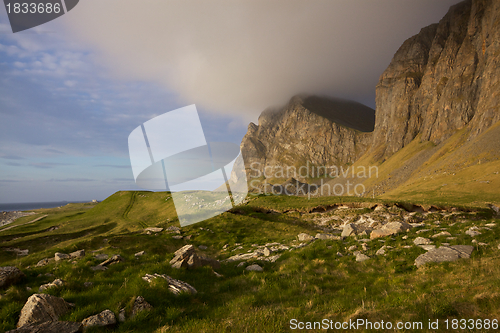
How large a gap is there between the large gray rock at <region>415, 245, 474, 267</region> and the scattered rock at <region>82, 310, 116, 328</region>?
45.4 ft

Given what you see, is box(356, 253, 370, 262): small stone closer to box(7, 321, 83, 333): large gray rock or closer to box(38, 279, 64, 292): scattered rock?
box(7, 321, 83, 333): large gray rock

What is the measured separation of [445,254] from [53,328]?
55.4ft

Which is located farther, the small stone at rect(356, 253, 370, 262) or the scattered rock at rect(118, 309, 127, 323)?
the small stone at rect(356, 253, 370, 262)

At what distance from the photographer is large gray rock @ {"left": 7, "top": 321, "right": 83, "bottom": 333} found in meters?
6.16

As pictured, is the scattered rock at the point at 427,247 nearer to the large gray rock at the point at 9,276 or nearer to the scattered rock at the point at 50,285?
the scattered rock at the point at 50,285

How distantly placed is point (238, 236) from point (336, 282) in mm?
19033

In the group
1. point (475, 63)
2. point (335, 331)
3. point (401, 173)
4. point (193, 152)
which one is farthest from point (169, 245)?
point (475, 63)

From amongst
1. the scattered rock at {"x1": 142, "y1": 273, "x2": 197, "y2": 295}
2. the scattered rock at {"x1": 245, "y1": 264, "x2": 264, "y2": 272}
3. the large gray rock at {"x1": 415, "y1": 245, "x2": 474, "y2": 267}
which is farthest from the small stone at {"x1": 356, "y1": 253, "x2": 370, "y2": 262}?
the scattered rock at {"x1": 142, "y1": 273, "x2": 197, "y2": 295}

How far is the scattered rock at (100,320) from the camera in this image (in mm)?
6855

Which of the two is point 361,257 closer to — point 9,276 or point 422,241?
point 422,241

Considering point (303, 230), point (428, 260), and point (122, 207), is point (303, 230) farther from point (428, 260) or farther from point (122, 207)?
point (122, 207)

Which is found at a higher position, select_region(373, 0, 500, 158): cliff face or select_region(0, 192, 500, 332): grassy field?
select_region(373, 0, 500, 158): cliff face

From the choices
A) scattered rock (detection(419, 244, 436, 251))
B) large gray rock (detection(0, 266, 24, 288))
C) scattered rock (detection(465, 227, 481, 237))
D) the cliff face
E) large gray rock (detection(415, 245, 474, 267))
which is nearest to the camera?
large gray rock (detection(0, 266, 24, 288))

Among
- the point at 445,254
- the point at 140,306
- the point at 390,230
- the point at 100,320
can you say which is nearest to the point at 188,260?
the point at 140,306
